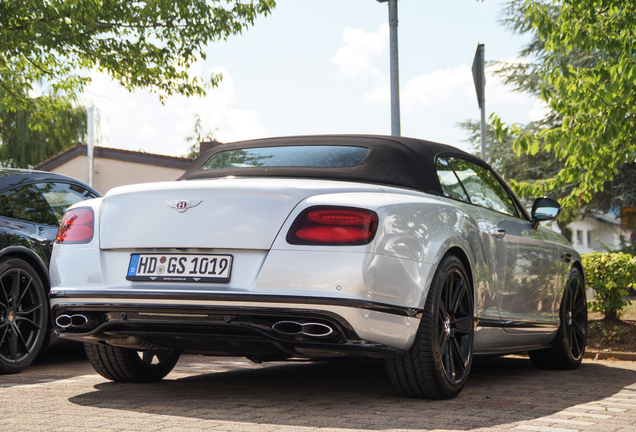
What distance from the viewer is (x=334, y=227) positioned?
12.9 ft

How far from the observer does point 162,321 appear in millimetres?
4055

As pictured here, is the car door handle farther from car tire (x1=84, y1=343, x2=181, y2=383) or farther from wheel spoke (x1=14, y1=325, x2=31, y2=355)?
wheel spoke (x1=14, y1=325, x2=31, y2=355)

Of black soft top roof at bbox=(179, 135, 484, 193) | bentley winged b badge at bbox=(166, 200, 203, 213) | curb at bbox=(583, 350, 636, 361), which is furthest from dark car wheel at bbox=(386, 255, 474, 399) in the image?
curb at bbox=(583, 350, 636, 361)

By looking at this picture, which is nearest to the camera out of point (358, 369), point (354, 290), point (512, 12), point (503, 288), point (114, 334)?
point (354, 290)

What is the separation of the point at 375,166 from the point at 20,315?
329cm

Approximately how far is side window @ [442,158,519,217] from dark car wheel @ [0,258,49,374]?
137 inches

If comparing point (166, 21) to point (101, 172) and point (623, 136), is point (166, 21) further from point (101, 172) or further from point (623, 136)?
point (101, 172)

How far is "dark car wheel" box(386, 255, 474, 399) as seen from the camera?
4.29 meters

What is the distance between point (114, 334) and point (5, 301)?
228 centimetres

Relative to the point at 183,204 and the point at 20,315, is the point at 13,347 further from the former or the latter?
the point at 183,204

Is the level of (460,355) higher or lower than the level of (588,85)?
lower

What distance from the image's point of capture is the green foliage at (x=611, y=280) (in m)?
9.13

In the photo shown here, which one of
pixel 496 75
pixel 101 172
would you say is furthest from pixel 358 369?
pixel 101 172

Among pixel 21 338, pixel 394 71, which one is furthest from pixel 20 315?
pixel 394 71
